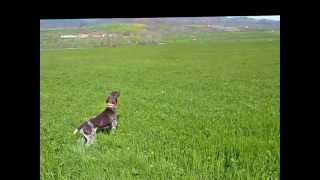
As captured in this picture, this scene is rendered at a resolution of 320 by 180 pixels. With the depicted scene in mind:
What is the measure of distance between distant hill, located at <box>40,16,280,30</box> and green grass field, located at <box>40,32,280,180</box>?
0.07 metres

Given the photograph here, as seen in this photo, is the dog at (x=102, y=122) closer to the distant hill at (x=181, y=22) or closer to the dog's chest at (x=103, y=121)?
the dog's chest at (x=103, y=121)

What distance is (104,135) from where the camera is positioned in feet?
10.2

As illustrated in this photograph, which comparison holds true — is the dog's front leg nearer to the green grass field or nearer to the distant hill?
the green grass field

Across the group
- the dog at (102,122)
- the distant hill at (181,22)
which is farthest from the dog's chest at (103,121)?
the distant hill at (181,22)

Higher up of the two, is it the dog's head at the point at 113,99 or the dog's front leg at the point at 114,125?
the dog's head at the point at 113,99

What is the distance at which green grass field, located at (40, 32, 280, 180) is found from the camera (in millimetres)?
3016

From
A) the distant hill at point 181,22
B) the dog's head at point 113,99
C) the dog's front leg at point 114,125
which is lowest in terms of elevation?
the dog's front leg at point 114,125

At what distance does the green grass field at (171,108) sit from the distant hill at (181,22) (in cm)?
7

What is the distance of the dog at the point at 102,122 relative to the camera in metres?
3.11

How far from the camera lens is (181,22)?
3.12 meters

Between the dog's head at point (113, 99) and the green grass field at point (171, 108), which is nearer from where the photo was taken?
the green grass field at point (171, 108)
